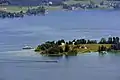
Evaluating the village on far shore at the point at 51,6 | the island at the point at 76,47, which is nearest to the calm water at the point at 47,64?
the island at the point at 76,47

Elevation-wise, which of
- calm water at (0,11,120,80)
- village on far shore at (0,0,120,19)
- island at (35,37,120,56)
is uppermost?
island at (35,37,120,56)

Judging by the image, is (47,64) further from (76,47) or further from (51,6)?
(51,6)

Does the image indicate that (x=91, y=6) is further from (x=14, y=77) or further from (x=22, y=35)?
(x=14, y=77)

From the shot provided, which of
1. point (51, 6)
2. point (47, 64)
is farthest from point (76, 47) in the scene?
point (51, 6)

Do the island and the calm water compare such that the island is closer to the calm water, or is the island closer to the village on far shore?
the calm water

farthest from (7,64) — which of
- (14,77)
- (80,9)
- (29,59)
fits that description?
(80,9)

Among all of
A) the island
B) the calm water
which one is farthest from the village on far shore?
the island

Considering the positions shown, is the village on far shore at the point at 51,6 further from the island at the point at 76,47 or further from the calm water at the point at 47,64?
the island at the point at 76,47

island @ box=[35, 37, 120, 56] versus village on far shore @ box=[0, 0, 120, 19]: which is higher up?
island @ box=[35, 37, 120, 56]
